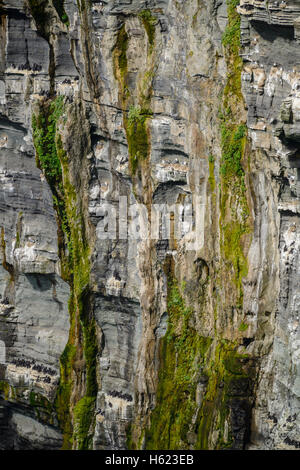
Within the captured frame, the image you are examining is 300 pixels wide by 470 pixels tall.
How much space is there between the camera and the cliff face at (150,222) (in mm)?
9898

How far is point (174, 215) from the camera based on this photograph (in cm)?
1129

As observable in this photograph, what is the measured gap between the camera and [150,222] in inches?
446

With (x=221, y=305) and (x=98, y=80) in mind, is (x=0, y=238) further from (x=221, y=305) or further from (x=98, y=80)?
(x=221, y=305)

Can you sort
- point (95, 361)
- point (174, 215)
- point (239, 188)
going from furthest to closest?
point (95, 361) → point (174, 215) → point (239, 188)

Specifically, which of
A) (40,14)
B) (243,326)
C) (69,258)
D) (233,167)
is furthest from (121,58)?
(243,326)

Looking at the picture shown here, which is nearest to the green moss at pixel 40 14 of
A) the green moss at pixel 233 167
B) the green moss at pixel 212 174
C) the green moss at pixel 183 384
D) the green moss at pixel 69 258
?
the green moss at pixel 69 258

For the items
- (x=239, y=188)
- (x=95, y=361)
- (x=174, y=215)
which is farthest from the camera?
(x=95, y=361)

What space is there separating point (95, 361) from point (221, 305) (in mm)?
3126

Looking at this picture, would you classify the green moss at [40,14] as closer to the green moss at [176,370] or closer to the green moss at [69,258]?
the green moss at [69,258]

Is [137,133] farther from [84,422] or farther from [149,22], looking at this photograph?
[84,422]

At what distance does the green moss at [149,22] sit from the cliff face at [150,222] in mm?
25

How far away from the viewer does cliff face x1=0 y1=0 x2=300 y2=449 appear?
9898 millimetres
